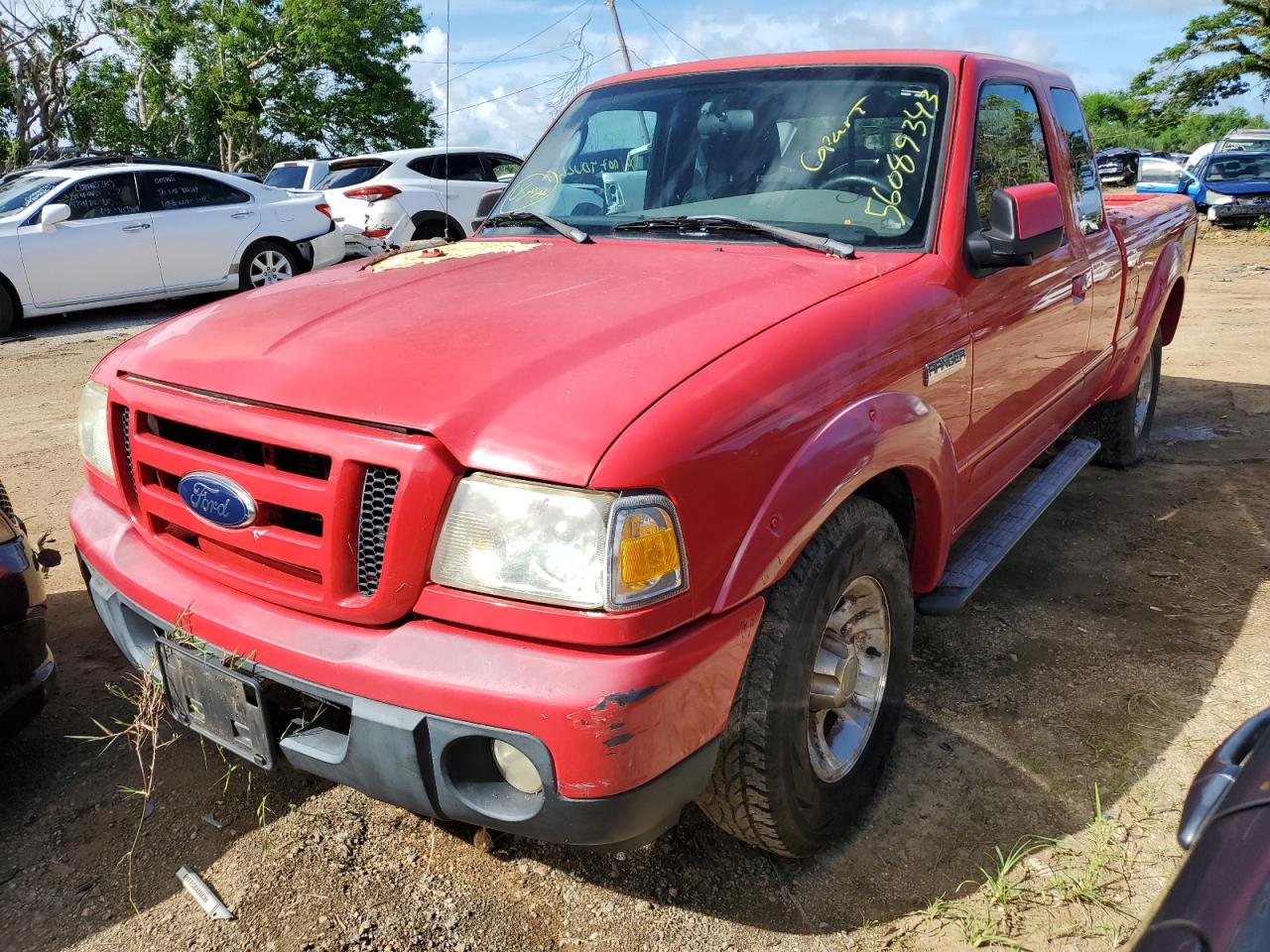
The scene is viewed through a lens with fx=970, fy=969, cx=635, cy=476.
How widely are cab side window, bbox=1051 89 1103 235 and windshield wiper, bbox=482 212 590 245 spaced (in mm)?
1960

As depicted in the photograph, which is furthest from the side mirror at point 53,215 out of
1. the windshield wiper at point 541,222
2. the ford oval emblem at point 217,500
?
the ford oval emblem at point 217,500

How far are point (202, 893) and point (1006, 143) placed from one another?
310 cm

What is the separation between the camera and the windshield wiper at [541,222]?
2922 mm

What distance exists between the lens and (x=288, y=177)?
12805 millimetres

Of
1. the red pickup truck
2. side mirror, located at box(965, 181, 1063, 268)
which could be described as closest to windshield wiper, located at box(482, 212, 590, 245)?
the red pickup truck

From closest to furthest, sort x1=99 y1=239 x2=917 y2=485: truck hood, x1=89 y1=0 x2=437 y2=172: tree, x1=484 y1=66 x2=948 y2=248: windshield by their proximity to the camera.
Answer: x1=99 y1=239 x2=917 y2=485: truck hood
x1=484 y1=66 x2=948 y2=248: windshield
x1=89 y1=0 x2=437 y2=172: tree

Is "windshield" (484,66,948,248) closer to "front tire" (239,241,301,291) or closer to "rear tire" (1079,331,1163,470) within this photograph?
"rear tire" (1079,331,1163,470)

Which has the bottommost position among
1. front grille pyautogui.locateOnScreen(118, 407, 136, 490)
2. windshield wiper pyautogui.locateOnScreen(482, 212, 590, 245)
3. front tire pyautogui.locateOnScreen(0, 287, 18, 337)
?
front tire pyautogui.locateOnScreen(0, 287, 18, 337)

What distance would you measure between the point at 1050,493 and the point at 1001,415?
2.47ft

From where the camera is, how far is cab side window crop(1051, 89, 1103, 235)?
3.73 meters

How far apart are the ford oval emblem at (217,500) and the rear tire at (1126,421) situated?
4225 mm

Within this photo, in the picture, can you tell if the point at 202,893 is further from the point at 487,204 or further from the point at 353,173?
the point at 353,173

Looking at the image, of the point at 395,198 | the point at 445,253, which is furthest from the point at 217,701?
the point at 395,198

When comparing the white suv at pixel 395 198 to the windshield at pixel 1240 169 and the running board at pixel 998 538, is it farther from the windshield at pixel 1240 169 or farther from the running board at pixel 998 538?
the windshield at pixel 1240 169
